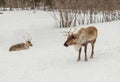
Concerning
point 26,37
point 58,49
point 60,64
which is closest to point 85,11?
point 26,37

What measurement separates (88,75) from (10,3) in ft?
68.4

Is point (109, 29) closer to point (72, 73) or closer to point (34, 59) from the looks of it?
point (34, 59)

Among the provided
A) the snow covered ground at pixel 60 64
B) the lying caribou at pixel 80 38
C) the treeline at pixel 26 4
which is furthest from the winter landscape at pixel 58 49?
the treeline at pixel 26 4

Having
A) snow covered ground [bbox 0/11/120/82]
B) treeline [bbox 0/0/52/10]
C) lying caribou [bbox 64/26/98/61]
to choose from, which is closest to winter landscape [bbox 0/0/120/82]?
snow covered ground [bbox 0/11/120/82]

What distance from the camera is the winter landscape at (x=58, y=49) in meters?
7.48

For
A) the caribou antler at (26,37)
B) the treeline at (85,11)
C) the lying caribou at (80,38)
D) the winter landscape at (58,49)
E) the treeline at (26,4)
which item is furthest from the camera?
the treeline at (26,4)

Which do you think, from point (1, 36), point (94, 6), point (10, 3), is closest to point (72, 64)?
point (1, 36)

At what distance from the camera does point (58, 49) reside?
425 inches

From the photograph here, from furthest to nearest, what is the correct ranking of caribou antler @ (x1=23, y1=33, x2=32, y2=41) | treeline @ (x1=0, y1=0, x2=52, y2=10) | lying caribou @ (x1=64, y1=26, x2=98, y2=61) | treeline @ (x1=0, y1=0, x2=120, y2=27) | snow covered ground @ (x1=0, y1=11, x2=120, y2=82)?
treeline @ (x1=0, y1=0, x2=52, y2=10) < treeline @ (x1=0, y1=0, x2=120, y2=27) < caribou antler @ (x1=23, y1=33, x2=32, y2=41) < lying caribou @ (x1=64, y1=26, x2=98, y2=61) < snow covered ground @ (x1=0, y1=11, x2=120, y2=82)

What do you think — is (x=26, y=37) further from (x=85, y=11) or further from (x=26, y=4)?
(x=26, y=4)

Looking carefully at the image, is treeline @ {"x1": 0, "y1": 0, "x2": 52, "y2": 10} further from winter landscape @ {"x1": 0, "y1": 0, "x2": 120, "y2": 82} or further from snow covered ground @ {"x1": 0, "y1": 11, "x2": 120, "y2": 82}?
snow covered ground @ {"x1": 0, "y1": 11, "x2": 120, "y2": 82}

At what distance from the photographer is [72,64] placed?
8305 mm

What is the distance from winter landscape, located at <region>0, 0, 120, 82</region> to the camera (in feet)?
24.6

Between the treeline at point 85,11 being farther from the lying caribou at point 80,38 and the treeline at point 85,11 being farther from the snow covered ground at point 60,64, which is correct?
the lying caribou at point 80,38
